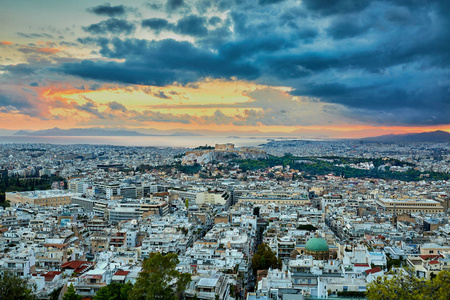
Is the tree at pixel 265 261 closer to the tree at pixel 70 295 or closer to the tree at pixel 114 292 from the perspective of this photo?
the tree at pixel 114 292

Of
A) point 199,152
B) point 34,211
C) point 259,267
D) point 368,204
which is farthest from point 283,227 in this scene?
point 199,152

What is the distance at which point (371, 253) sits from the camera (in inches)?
868

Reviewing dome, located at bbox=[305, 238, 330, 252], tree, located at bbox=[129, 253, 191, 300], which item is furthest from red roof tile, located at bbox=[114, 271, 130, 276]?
dome, located at bbox=[305, 238, 330, 252]

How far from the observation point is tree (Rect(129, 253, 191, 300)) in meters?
14.5

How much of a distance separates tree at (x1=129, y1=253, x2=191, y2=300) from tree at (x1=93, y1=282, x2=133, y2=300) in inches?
A: 48.5

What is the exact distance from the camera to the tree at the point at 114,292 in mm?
15914

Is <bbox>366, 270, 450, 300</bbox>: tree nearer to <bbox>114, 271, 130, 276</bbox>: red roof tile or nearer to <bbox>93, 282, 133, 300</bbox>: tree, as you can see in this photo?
<bbox>93, 282, 133, 300</bbox>: tree

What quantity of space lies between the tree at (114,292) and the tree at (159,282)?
1232 millimetres

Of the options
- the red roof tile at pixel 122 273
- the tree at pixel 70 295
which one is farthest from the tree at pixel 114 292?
the red roof tile at pixel 122 273

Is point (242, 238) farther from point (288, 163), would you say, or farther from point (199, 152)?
point (199, 152)

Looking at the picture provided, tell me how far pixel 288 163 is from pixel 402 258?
247 feet

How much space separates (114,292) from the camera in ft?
53.0

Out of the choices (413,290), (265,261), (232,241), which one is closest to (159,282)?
(413,290)

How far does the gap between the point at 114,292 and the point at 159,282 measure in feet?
7.65
